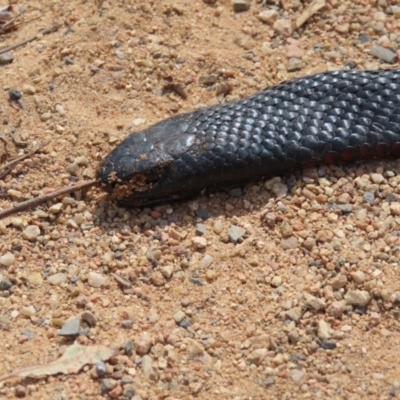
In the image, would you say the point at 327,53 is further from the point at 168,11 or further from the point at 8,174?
the point at 8,174

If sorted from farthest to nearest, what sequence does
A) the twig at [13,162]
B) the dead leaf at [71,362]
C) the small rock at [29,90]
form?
the small rock at [29,90], the twig at [13,162], the dead leaf at [71,362]

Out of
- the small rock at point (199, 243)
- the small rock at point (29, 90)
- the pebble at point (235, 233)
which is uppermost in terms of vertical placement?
the small rock at point (29, 90)

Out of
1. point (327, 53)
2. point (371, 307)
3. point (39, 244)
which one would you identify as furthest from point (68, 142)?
point (371, 307)

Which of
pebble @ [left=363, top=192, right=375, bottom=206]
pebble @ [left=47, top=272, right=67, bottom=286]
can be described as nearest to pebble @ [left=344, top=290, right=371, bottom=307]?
pebble @ [left=363, top=192, right=375, bottom=206]

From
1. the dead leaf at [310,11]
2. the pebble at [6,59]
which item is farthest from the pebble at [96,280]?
the dead leaf at [310,11]

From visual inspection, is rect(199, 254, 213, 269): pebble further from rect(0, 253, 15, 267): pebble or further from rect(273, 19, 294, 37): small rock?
rect(273, 19, 294, 37): small rock

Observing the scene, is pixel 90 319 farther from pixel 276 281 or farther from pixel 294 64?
pixel 294 64

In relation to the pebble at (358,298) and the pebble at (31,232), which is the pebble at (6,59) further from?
the pebble at (358,298)

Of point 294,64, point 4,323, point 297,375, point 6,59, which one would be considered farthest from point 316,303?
point 6,59
